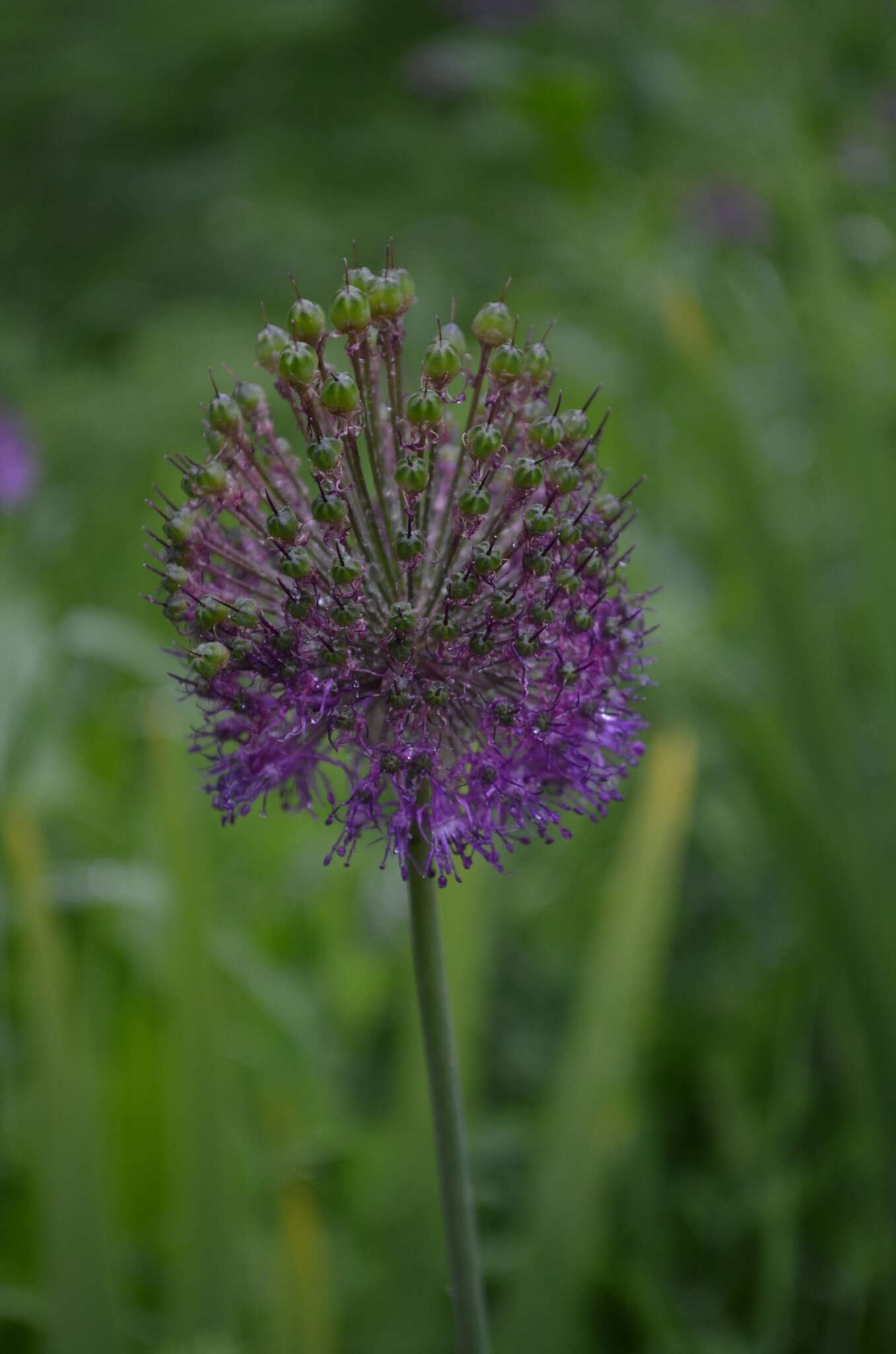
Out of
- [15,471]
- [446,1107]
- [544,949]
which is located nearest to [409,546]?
[446,1107]

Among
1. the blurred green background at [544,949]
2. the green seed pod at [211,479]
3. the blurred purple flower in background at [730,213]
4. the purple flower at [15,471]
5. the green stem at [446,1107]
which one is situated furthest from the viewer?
the blurred purple flower in background at [730,213]

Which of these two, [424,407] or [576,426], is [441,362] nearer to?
[424,407]

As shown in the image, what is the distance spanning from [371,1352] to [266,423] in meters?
1.53

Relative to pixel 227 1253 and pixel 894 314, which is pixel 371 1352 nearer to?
Result: pixel 227 1253

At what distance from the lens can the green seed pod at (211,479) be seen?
3.91ft

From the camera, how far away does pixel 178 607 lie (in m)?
1.18

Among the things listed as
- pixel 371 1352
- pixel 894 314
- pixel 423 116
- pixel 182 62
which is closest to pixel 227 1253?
pixel 371 1352

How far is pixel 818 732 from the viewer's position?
2408mm

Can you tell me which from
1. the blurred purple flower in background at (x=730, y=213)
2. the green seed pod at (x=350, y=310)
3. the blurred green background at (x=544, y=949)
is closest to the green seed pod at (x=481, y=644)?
the green seed pod at (x=350, y=310)

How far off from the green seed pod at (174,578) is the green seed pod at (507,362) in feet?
1.17

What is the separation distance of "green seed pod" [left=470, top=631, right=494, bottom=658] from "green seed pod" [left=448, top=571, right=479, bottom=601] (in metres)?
0.04

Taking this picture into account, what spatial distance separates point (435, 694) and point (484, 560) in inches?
5.3

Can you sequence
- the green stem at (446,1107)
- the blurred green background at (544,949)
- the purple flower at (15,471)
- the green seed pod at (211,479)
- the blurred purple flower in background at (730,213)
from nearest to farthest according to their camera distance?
1. the green stem at (446,1107)
2. the green seed pod at (211,479)
3. the blurred green background at (544,949)
4. the purple flower at (15,471)
5. the blurred purple flower in background at (730,213)

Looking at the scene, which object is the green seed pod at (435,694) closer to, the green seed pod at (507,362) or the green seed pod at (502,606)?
the green seed pod at (502,606)
